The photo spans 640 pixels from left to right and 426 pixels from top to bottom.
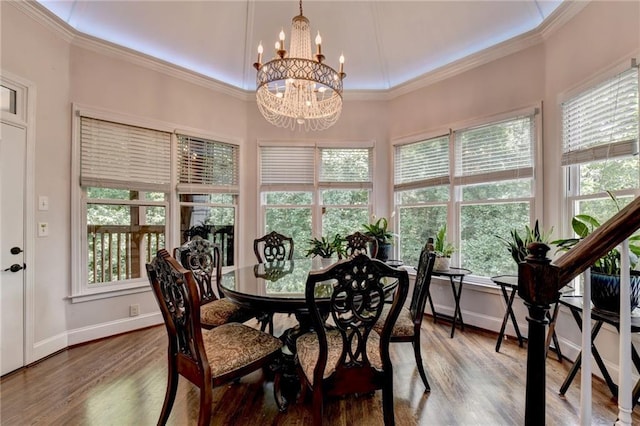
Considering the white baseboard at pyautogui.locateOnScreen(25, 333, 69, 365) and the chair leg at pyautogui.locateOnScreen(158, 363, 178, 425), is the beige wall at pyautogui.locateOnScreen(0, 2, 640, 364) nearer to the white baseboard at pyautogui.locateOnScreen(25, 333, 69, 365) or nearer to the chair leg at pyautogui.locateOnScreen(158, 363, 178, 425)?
the white baseboard at pyautogui.locateOnScreen(25, 333, 69, 365)

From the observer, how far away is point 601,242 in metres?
0.78

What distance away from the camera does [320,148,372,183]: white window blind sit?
4.34 metres

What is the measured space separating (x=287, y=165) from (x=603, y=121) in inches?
135

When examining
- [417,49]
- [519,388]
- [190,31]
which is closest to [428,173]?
[417,49]

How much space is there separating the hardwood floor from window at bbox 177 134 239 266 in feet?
5.34

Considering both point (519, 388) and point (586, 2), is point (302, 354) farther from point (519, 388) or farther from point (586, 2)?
point (586, 2)

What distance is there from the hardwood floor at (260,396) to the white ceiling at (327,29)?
3.33 m

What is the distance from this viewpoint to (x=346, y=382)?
5.32 feet

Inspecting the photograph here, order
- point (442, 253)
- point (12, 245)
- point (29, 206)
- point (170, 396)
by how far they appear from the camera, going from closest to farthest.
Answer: point (170, 396)
point (12, 245)
point (29, 206)
point (442, 253)

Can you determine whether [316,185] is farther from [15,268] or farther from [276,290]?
[15,268]

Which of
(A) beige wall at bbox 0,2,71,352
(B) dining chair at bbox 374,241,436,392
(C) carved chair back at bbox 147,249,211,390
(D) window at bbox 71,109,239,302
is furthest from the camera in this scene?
(D) window at bbox 71,109,239,302

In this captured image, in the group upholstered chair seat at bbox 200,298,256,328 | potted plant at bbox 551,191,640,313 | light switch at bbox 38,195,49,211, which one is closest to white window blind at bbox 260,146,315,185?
upholstered chair seat at bbox 200,298,256,328

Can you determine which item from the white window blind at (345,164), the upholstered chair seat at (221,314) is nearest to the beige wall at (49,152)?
the upholstered chair seat at (221,314)

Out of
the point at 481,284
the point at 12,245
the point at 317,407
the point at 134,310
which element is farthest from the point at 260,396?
the point at 481,284
